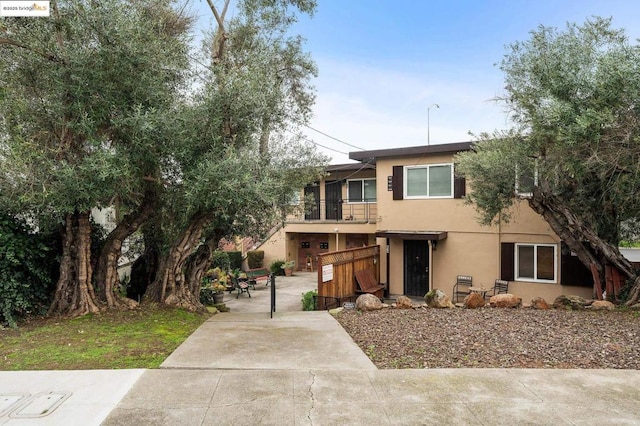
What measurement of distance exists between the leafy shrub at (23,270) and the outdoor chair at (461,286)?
36.8ft

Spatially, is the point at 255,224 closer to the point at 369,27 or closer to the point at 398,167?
the point at 398,167

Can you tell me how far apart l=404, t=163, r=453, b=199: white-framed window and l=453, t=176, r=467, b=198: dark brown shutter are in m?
0.16

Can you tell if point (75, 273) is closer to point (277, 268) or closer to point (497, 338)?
point (497, 338)

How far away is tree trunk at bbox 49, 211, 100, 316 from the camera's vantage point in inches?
291

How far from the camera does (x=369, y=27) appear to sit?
51.8ft

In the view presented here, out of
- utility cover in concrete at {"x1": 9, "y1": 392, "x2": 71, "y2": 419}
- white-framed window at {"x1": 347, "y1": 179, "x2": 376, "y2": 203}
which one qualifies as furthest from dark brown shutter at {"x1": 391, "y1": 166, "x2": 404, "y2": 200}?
utility cover in concrete at {"x1": 9, "y1": 392, "x2": 71, "y2": 419}

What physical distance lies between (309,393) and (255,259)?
1670cm

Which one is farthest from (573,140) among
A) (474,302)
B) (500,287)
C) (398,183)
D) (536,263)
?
(398,183)

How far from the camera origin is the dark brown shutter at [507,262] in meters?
12.4

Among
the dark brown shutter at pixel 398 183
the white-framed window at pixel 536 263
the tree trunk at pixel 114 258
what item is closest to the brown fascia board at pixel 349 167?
the dark brown shutter at pixel 398 183

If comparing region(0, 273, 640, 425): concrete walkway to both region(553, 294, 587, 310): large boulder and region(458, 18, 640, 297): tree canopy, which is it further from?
region(553, 294, 587, 310): large boulder

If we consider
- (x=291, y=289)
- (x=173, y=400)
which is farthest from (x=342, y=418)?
(x=291, y=289)

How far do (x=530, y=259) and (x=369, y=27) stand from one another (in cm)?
1050

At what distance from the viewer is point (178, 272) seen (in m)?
8.53
